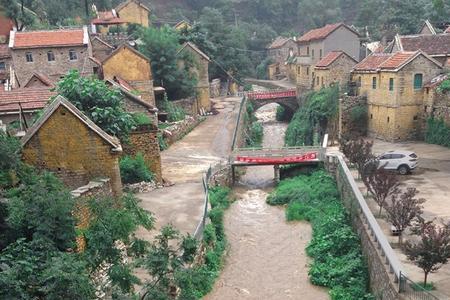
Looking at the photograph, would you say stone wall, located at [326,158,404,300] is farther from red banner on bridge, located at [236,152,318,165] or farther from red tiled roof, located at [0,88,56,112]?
red tiled roof, located at [0,88,56,112]

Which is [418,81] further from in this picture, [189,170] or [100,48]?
[100,48]

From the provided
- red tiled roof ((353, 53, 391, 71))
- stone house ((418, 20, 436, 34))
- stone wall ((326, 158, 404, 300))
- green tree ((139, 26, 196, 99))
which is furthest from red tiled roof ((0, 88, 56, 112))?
stone house ((418, 20, 436, 34))

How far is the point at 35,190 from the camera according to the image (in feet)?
39.8

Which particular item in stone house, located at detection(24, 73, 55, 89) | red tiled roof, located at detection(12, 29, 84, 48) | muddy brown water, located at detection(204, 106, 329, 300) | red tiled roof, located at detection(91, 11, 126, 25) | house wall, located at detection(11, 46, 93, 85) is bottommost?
muddy brown water, located at detection(204, 106, 329, 300)

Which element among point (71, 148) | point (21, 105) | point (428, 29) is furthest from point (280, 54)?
point (71, 148)

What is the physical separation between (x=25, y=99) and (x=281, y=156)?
57.1 ft

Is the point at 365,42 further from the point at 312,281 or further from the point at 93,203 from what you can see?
the point at 93,203

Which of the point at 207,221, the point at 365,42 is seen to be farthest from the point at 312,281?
the point at 365,42

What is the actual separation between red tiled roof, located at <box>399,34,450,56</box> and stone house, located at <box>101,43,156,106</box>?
22740mm

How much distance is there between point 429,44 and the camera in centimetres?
3769

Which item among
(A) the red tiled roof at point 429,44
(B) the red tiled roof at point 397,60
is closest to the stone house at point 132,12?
(A) the red tiled roof at point 429,44

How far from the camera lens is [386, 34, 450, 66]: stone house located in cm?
3600

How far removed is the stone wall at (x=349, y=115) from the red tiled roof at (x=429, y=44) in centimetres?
630

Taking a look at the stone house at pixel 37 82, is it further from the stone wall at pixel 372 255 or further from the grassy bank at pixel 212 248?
the stone wall at pixel 372 255
